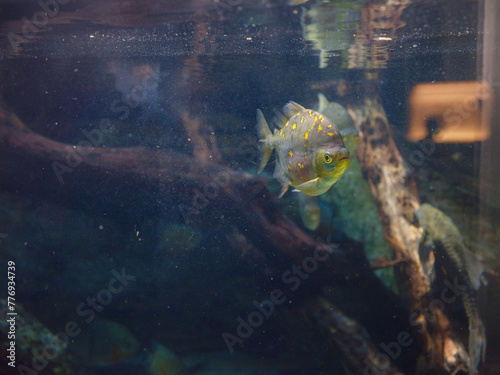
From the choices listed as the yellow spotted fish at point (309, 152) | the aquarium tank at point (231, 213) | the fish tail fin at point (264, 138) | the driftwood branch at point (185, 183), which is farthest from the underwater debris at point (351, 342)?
the yellow spotted fish at point (309, 152)

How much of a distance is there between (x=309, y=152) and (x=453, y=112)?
8.41 meters

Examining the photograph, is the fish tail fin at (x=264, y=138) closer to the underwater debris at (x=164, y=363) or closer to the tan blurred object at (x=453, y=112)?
the underwater debris at (x=164, y=363)

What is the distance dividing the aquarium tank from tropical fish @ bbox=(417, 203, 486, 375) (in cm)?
4

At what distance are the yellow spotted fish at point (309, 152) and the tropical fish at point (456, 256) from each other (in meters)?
4.57

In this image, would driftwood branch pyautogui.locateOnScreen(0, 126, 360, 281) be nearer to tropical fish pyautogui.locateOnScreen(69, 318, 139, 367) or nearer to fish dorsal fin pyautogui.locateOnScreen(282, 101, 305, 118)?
fish dorsal fin pyautogui.locateOnScreen(282, 101, 305, 118)

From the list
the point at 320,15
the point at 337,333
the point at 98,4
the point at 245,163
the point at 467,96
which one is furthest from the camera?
the point at 467,96

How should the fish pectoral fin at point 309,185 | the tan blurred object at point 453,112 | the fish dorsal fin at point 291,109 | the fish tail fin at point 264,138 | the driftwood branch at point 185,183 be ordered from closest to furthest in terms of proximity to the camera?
the fish pectoral fin at point 309,185 → the fish dorsal fin at point 291,109 → the fish tail fin at point 264,138 → the driftwood branch at point 185,183 → the tan blurred object at point 453,112

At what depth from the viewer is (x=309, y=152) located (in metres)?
2.74

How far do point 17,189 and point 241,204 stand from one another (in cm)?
547

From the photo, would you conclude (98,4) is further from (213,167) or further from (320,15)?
(320,15)

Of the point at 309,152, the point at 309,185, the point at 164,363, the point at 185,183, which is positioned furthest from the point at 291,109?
the point at 164,363

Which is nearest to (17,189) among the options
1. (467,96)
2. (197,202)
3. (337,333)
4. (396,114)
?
(197,202)

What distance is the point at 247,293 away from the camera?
23.4ft

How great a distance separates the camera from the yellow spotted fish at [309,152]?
2.54m
